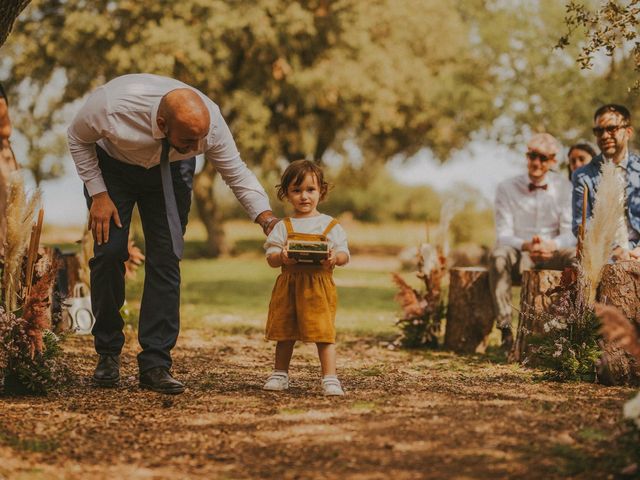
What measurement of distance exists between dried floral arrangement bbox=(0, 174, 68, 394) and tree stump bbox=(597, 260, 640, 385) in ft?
11.9

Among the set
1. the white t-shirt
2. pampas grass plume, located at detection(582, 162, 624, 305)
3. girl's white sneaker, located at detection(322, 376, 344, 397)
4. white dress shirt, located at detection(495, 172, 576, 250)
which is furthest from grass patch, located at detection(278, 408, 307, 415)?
white dress shirt, located at detection(495, 172, 576, 250)

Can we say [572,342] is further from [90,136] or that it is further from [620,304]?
[90,136]

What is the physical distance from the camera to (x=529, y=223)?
8281 mm

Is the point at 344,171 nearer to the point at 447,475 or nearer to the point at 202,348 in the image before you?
the point at 202,348

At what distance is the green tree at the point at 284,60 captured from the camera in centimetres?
2048

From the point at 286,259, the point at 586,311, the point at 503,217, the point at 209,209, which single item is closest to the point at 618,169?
the point at 503,217

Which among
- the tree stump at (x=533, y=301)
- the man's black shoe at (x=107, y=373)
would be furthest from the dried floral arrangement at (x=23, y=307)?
the tree stump at (x=533, y=301)

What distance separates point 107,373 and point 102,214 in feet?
3.56

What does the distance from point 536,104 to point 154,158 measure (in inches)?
677

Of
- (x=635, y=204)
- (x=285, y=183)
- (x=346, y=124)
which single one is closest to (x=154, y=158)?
(x=285, y=183)

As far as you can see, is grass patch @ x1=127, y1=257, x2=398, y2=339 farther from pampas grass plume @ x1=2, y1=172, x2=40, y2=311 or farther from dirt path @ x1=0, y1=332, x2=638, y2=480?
pampas grass plume @ x1=2, y1=172, x2=40, y2=311

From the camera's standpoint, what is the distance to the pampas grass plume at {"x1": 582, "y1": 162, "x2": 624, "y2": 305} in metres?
5.79

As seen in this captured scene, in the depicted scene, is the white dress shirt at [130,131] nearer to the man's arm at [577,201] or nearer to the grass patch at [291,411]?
the grass patch at [291,411]

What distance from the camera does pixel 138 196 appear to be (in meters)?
5.68
